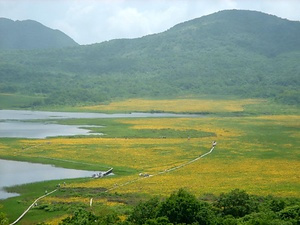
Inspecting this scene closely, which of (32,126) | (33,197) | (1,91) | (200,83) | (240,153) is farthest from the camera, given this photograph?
(200,83)

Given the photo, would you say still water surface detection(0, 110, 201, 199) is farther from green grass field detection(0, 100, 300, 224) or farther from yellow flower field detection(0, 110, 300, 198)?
yellow flower field detection(0, 110, 300, 198)

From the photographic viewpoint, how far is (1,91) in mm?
176000

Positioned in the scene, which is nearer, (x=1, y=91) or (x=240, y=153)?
(x=240, y=153)

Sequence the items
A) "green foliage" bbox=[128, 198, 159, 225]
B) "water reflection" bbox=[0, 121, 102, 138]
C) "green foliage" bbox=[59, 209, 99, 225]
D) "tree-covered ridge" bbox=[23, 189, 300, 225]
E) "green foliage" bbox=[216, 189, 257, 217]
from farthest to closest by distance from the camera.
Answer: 1. "water reflection" bbox=[0, 121, 102, 138]
2. "green foliage" bbox=[216, 189, 257, 217]
3. "green foliage" bbox=[128, 198, 159, 225]
4. "tree-covered ridge" bbox=[23, 189, 300, 225]
5. "green foliage" bbox=[59, 209, 99, 225]

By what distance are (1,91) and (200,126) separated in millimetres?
103177

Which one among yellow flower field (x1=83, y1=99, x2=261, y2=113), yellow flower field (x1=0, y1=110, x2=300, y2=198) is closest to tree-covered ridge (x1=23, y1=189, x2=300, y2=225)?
yellow flower field (x1=0, y1=110, x2=300, y2=198)

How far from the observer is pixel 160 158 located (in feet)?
206

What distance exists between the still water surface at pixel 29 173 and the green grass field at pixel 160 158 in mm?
2141

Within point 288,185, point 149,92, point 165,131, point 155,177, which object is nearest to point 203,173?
point 155,177

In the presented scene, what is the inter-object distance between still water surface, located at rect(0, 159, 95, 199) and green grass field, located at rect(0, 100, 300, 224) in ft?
7.02

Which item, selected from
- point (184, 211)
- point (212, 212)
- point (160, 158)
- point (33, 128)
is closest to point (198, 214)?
point (184, 211)

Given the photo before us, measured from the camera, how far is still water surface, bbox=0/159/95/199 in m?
49.7

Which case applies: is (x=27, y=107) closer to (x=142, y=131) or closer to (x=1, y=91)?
(x=1, y=91)

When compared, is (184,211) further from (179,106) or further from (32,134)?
(179,106)
